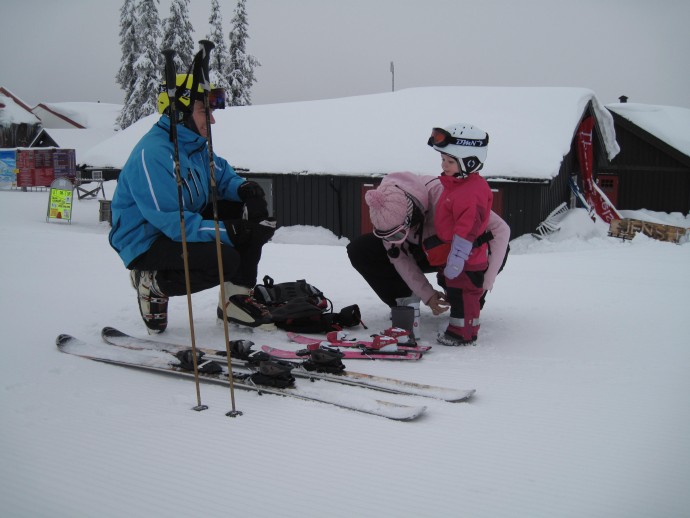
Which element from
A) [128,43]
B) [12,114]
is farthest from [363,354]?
[12,114]

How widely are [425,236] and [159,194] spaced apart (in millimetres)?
1984

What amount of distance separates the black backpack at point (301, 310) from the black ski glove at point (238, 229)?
28.8 inches

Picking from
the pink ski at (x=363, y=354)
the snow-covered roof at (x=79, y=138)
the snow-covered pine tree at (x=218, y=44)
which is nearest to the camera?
the pink ski at (x=363, y=354)

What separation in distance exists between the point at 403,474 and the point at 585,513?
656mm

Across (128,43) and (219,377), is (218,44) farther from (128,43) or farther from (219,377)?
(219,377)

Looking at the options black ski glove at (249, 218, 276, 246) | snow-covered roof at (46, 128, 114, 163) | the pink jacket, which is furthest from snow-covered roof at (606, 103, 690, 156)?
snow-covered roof at (46, 128, 114, 163)

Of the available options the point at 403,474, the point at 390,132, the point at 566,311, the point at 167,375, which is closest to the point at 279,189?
the point at 390,132

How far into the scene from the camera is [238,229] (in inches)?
151

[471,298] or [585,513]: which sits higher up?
[471,298]

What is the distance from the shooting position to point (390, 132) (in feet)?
52.8

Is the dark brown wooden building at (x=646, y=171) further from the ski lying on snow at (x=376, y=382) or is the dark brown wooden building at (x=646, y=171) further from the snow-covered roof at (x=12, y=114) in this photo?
the snow-covered roof at (x=12, y=114)

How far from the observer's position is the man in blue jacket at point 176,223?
3689 mm

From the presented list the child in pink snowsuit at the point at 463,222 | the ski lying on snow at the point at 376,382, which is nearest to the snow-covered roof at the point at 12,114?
the ski lying on snow at the point at 376,382

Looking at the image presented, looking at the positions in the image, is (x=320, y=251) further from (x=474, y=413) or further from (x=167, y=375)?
(x=474, y=413)
